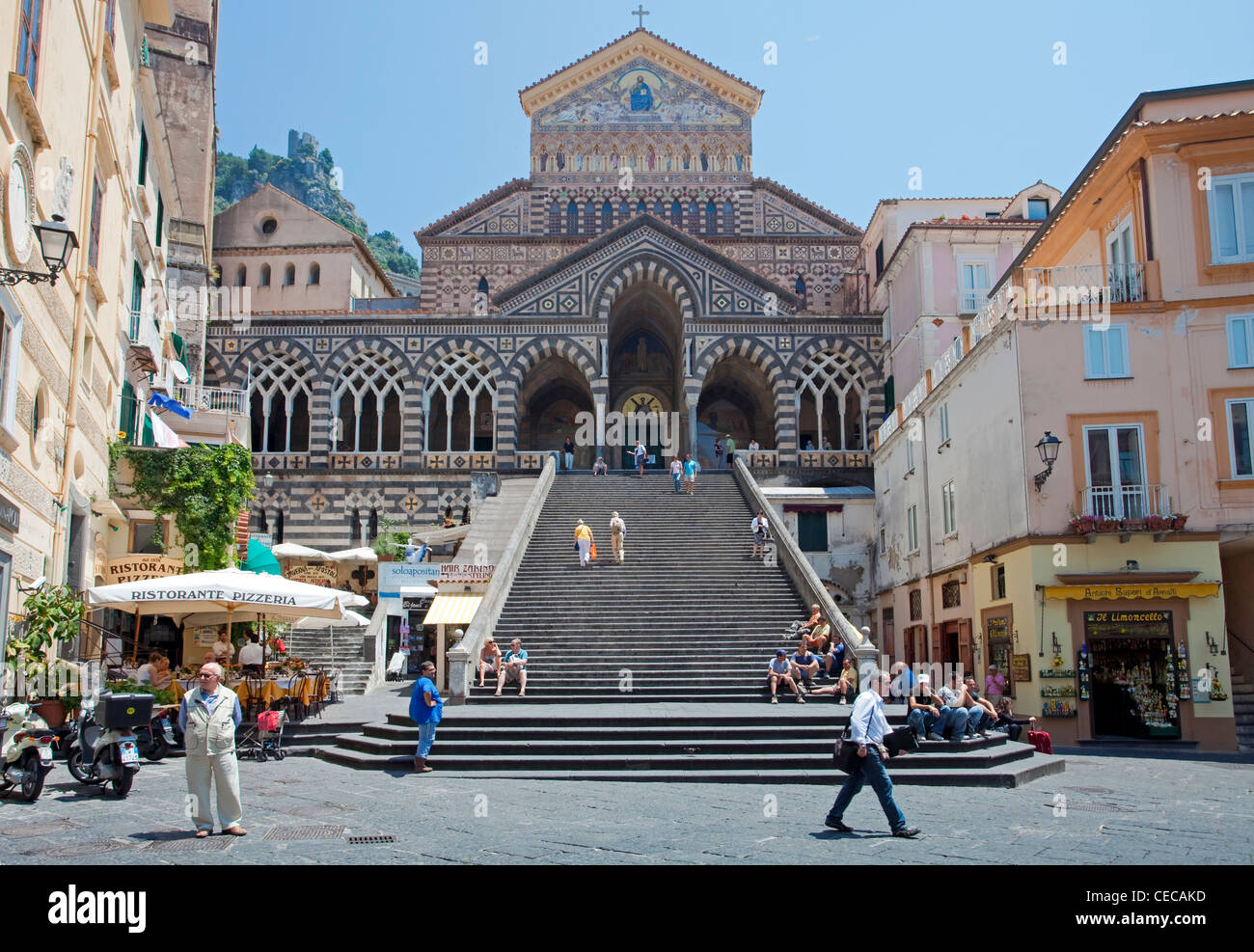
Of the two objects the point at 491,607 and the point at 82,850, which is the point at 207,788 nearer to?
the point at 82,850

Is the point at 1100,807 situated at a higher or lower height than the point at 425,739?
lower

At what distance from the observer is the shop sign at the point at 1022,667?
61.5 ft

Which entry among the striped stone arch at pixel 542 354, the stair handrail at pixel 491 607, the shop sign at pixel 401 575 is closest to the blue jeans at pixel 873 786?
the stair handrail at pixel 491 607

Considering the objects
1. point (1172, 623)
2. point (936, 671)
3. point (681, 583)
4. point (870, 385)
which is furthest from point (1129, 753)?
point (870, 385)

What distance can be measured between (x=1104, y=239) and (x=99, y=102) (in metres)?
19.0

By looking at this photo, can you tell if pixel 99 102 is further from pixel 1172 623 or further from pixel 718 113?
pixel 718 113

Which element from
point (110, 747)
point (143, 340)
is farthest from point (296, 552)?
point (110, 747)

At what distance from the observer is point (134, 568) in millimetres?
19984

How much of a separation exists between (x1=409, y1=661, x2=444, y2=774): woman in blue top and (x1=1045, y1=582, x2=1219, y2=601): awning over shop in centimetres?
1103

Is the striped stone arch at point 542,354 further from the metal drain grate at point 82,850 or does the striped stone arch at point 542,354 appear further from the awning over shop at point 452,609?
the metal drain grate at point 82,850

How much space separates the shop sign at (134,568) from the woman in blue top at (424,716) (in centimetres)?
885

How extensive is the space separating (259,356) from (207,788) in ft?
96.1

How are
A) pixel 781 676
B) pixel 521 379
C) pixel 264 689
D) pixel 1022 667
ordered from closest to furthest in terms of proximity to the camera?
pixel 264 689 → pixel 781 676 → pixel 1022 667 → pixel 521 379

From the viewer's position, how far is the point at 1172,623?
1828 cm
